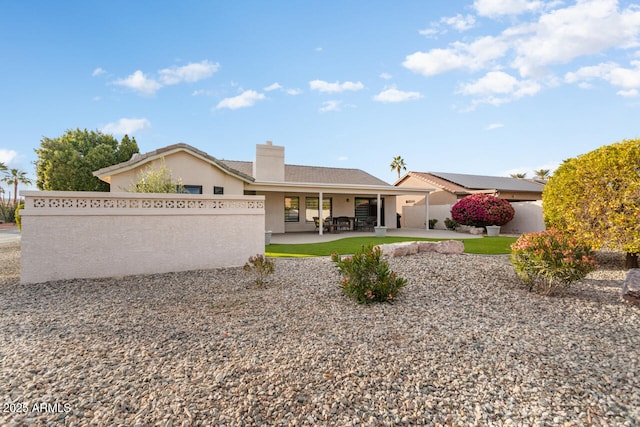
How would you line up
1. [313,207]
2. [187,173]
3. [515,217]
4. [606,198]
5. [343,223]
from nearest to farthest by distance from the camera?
[606,198] < [187,173] < [343,223] < [515,217] < [313,207]

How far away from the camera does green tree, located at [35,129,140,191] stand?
2319cm

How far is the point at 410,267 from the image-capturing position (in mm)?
7305

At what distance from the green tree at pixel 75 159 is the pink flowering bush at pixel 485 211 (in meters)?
26.3

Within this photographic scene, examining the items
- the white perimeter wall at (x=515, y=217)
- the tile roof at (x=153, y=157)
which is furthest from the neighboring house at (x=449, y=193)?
the tile roof at (x=153, y=157)

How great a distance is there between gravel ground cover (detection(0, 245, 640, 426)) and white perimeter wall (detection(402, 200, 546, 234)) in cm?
1438

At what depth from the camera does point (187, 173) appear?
13.4m

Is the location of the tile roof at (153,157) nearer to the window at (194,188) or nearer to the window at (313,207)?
the window at (194,188)

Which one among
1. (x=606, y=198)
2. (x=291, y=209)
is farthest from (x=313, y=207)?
(x=606, y=198)

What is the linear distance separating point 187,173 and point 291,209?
7.93 m

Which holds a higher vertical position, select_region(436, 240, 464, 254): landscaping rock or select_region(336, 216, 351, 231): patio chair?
select_region(336, 216, 351, 231): patio chair

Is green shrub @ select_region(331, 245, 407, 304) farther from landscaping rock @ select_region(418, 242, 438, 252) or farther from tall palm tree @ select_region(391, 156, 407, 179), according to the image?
tall palm tree @ select_region(391, 156, 407, 179)

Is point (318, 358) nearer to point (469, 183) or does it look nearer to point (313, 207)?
point (313, 207)

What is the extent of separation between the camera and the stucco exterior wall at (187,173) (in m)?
12.6

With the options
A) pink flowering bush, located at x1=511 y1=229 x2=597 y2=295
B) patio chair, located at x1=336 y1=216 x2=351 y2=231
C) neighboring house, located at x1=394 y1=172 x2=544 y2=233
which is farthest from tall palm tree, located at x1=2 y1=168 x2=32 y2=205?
pink flowering bush, located at x1=511 y1=229 x2=597 y2=295
